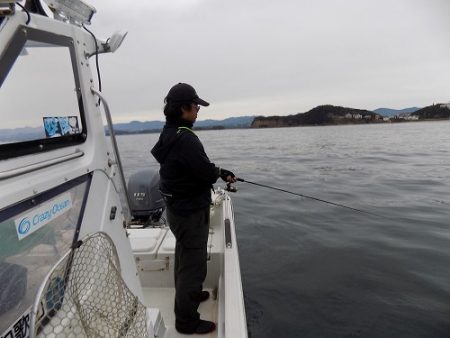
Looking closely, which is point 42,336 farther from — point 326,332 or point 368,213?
point 368,213

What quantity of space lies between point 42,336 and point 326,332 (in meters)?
3.69

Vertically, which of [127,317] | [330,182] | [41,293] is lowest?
[330,182]

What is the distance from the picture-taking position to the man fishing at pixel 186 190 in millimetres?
2600

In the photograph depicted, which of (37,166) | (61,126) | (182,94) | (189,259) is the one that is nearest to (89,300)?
(37,166)

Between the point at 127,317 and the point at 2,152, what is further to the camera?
the point at 127,317

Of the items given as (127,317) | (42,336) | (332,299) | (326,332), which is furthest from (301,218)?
(42,336)

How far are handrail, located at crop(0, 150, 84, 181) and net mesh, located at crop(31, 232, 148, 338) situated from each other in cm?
44

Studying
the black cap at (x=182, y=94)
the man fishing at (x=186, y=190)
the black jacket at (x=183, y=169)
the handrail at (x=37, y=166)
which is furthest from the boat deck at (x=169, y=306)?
the black cap at (x=182, y=94)

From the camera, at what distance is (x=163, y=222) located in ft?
18.2

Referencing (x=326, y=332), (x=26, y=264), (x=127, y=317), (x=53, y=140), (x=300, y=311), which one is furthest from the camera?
(x=300, y=311)

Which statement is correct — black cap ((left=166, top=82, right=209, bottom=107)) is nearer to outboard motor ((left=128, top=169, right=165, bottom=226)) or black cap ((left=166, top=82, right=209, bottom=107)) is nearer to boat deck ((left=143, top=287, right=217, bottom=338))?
boat deck ((left=143, top=287, right=217, bottom=338))

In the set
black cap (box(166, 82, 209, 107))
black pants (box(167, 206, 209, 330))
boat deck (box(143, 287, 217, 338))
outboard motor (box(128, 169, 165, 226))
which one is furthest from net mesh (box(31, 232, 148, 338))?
outboard motor (box(128, 169, 165, 226))

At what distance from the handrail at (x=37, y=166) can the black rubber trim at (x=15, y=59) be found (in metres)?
0.06

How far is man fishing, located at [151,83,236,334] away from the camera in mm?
2600
